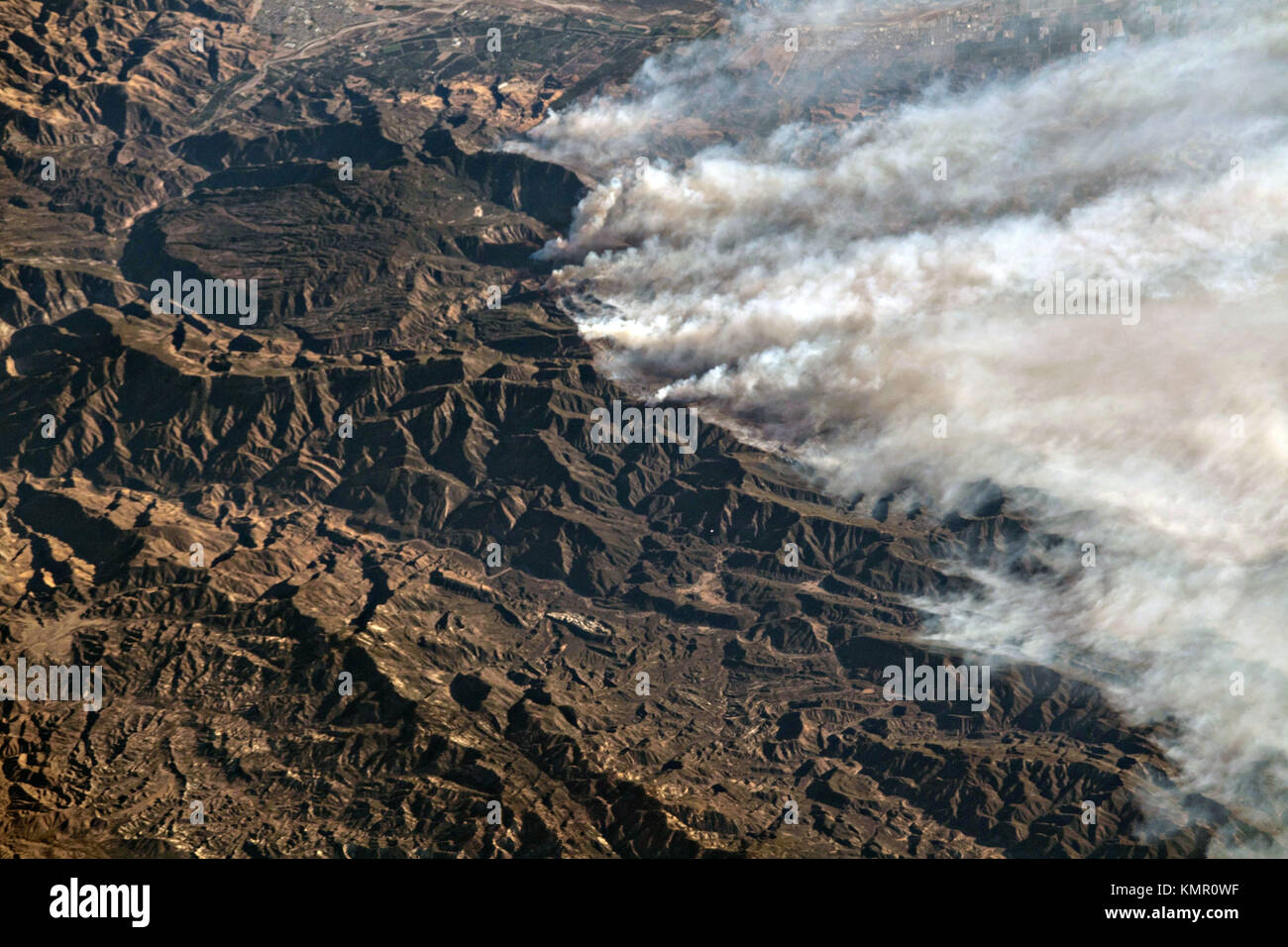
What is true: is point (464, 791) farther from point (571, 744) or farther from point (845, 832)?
point (845, 832)

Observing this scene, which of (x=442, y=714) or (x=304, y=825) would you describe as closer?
A: (x=304, y=825)

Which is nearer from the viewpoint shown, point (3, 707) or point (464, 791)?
point (464, 791)
